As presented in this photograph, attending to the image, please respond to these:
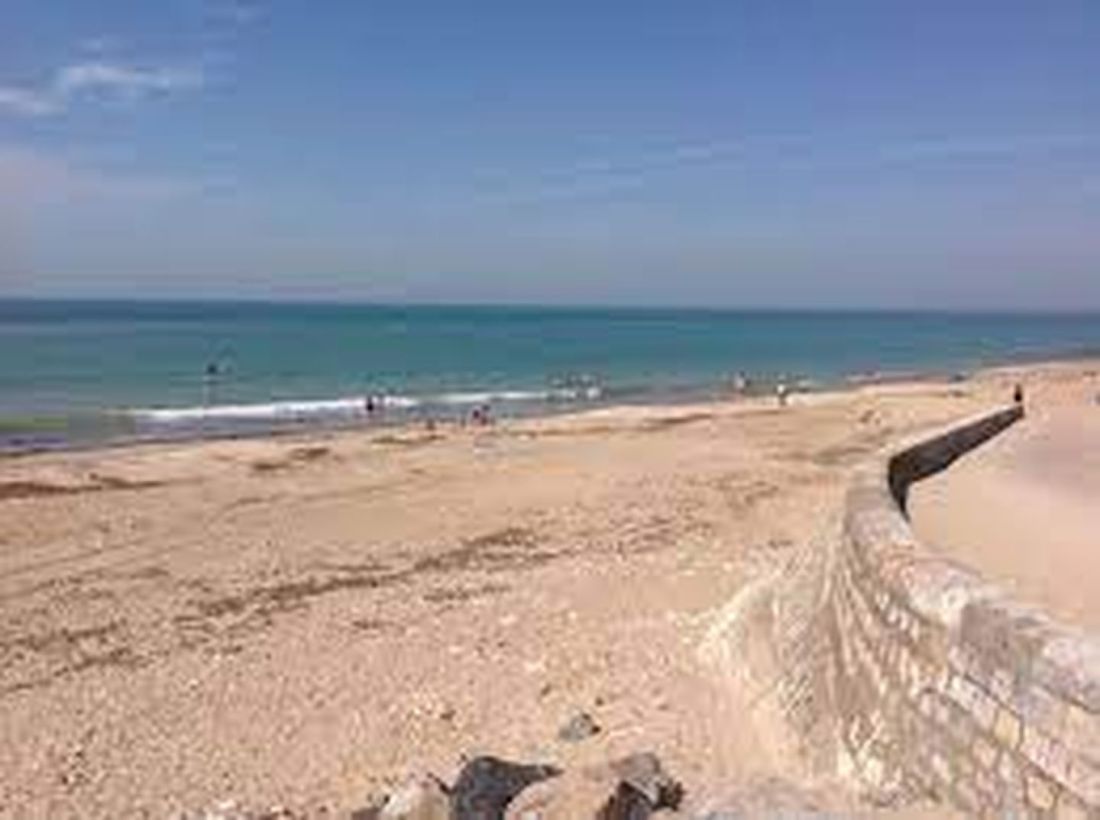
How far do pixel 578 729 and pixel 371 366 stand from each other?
204ft

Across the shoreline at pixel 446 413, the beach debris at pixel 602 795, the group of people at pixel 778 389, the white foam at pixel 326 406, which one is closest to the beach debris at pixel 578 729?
the beach debris at pixel 602 795

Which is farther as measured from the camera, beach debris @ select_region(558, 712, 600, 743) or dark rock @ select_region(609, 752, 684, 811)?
beach debris @ select_region(558, 712, 600, 743)

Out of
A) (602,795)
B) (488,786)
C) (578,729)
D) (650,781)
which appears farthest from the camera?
(578,729)

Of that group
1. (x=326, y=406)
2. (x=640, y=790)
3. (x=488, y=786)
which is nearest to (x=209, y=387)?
(x=326, y=406)

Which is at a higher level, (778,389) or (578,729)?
(578,729)

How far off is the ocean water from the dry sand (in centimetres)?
1330

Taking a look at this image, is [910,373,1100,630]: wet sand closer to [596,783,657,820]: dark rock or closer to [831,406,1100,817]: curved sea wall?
[831,406,1100,817]: curved sea wall

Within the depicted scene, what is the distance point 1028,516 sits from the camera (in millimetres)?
13922

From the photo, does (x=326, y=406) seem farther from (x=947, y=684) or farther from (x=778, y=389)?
(x=947, y=684)

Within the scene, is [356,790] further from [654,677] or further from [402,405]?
[402,405]

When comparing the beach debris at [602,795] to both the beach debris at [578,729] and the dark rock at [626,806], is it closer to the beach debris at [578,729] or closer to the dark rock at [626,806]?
the dark rock at [626,806]

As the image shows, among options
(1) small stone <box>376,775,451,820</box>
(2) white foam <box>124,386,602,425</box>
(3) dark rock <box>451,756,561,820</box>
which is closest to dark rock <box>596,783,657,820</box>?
(3) dark rock <box>451,756,561,820</box>

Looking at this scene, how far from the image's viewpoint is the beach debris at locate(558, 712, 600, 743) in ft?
Answer: 37.0

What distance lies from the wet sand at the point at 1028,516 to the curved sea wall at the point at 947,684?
0.95 metres
